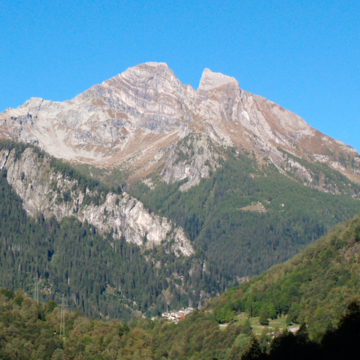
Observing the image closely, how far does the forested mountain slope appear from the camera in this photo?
143125 millimetres

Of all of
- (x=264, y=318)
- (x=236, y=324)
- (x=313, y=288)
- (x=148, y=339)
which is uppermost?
(x=313, y=288)

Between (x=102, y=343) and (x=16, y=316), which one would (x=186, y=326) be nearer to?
Answer: (x=102, y=343)

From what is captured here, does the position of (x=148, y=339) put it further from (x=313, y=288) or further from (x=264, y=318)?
(x=313, y=288)

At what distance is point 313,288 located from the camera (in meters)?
164

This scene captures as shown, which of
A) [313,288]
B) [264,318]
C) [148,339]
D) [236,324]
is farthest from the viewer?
[148,339]

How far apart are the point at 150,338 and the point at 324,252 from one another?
50.4 meters

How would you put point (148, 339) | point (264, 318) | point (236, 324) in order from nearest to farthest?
point (264, 318)
point (236, 324)
point (148, 339)

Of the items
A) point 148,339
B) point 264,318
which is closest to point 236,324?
point 264,318

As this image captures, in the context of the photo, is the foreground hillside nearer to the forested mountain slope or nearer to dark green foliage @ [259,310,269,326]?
the forested mountain slope

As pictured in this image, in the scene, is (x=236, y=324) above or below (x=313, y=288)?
below

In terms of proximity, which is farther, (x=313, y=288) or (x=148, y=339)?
(x=148, y=339)

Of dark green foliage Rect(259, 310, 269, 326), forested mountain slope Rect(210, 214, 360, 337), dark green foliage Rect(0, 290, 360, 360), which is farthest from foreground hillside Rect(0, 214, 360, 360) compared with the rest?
dark green foliage Rect(259, 310, 269, 326)

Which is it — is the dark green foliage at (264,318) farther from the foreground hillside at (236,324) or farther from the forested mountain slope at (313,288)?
the forested mountain slope at (313,288)

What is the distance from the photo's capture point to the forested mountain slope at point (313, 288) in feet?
470
